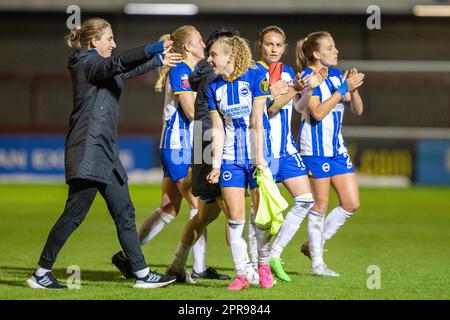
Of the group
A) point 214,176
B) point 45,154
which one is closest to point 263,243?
point 214,176

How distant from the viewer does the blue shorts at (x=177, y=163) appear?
8.47 metres

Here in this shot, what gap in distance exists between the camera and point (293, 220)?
27.8 feet

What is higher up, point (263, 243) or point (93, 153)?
point (93, 153)

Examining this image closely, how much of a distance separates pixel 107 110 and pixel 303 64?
2.32 metres

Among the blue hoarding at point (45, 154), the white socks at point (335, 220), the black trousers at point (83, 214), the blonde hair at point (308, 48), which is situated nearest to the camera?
the black trousers at point (83, 214)

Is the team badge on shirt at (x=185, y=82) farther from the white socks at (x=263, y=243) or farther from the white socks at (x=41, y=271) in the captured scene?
the white socks at (x=41, y=271)

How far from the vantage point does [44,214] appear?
15094 mm

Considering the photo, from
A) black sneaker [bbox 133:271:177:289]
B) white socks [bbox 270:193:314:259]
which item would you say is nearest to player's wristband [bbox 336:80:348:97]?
white socks [bbox 270:193:314:259]

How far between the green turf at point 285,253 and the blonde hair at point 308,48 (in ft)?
6.56

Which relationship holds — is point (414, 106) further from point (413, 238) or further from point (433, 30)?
point (413, 238)

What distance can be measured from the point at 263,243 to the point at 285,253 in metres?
3.11

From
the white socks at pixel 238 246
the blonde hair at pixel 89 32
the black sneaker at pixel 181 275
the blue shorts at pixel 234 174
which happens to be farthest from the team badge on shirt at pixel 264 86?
the black sneaker at pixel 181 275

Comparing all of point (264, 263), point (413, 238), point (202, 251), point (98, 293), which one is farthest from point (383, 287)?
point (413, 238)

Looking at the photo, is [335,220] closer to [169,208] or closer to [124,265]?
[169,208]
